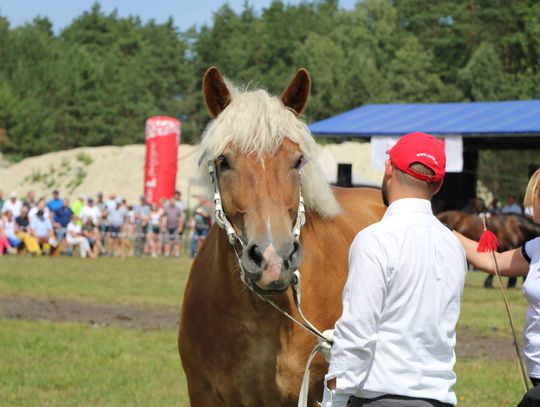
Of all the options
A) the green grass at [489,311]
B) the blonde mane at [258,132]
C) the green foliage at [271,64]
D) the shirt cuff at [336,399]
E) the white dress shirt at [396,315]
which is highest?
the green foliage at [271,64]

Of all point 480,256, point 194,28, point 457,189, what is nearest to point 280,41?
point 194,28

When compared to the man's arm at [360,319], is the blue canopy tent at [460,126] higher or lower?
higher

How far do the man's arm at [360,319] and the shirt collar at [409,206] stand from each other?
0.56 feet

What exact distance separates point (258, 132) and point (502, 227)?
54.3 feet

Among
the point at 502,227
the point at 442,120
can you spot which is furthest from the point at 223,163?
the point at 442,120

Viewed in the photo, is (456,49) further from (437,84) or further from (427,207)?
(427,207)

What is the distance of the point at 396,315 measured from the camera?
301 cm

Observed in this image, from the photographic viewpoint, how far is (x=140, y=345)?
10.2m

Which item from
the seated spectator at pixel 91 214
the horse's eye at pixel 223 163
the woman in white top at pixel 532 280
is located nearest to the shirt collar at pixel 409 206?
the horse's eye at pixel 223 163

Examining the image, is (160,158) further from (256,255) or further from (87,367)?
(256,255)

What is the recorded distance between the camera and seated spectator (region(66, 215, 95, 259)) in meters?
25.9

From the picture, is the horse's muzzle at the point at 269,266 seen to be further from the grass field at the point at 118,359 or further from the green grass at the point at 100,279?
the green grass at the point at 100,279

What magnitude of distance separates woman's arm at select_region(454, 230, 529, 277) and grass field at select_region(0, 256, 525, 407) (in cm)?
296

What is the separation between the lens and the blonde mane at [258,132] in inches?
162
